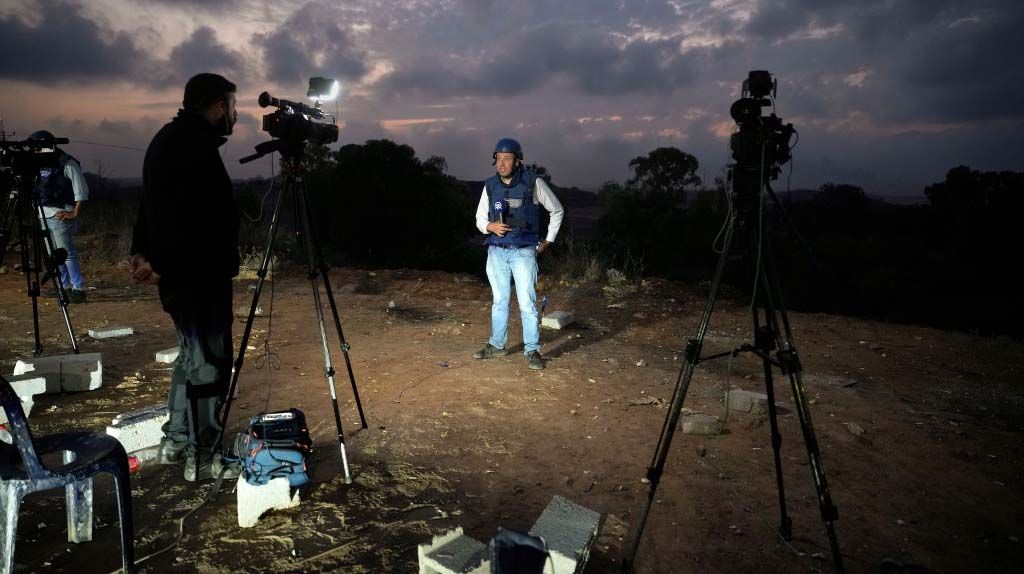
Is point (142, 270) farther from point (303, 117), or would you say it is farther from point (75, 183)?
point (75, 183)

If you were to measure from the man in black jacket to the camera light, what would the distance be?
1.52ft

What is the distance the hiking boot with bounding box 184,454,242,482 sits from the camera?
3.46 meters

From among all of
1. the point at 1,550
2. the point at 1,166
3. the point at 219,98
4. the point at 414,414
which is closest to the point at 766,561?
the point at 414,414

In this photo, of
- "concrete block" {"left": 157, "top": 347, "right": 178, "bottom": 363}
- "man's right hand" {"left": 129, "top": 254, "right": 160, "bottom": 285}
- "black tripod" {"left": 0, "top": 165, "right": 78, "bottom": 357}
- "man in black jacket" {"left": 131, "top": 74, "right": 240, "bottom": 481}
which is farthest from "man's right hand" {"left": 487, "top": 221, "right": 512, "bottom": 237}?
"black tripod" {"left": 0, "top": 165, "right": 78, "bottom": 357}

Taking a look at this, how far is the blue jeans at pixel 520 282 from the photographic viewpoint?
235 inches

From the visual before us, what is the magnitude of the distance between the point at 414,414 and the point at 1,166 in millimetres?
4806

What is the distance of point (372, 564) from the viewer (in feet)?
9.02

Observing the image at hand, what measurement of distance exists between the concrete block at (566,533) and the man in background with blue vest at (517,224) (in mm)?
3016

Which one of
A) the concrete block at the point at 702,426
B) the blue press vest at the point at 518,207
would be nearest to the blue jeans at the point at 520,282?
the blue press vest at the point at 518,207

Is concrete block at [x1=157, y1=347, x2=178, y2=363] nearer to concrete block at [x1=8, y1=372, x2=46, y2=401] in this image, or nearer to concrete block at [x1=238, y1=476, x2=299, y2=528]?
concrete block at [x1=8, y1=372, x2=46, y2=401]

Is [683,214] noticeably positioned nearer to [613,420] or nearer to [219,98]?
[613,420]

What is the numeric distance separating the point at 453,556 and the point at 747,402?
3.16 meters

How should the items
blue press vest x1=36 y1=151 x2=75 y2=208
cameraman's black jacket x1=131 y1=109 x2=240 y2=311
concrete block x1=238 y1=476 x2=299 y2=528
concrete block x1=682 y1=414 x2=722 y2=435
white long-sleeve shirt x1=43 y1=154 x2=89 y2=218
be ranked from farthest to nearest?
white long-sleeve shirt x1=43 y1=154 x2=89 y2=218 < blue press vest x1=36 y1=151 x2=75 y2=208 < concrete block x1=682 y1=414 x2=722 y2=435 < cameraman's black jacket x1=131 y1=109 x2=240 y2=311 < concrete block x1=238 y1=476 x2=299 y2=528

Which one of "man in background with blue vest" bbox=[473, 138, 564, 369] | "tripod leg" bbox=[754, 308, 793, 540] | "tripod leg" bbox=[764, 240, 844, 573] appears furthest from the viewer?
"man in background with blue vest" bbox=[473, 138, 564, 369]
